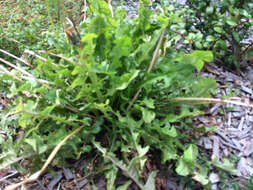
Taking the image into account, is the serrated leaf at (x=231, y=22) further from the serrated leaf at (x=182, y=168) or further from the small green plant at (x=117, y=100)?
the serrated leaf at (x=182, y=168)

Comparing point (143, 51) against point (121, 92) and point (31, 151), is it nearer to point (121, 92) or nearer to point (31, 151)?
point (121, 92)

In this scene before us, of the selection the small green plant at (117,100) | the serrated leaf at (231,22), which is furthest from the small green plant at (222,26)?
the small green plant at (117,100)

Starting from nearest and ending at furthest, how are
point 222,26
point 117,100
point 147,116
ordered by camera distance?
point 147,116
point 117,100
point 222,26

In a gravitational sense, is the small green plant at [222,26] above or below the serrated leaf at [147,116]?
above

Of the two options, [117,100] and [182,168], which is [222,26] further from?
[182,168]

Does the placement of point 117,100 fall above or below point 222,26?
below

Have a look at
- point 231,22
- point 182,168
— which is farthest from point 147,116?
point 231,22

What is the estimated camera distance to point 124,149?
3.94ft

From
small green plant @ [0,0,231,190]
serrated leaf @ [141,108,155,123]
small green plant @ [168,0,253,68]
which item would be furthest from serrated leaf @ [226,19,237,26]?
serrated leaf @ [141,108,155,123]

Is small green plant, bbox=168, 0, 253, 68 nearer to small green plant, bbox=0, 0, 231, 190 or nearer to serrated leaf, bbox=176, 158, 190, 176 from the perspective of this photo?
small green plant, bbox=0, 0, 231, 190

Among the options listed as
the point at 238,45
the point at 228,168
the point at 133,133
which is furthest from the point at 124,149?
the point at 238,45

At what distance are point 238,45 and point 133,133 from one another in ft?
3.68

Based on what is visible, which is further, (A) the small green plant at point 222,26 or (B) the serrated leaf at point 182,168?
(A) the small green plant at point 222,26

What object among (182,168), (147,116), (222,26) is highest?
(222,26)
